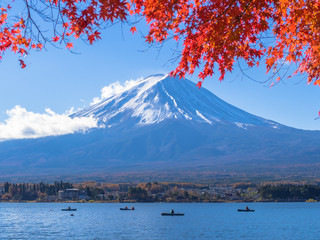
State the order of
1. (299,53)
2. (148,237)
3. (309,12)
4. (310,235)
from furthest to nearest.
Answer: (310,235)
(148,237)
(299,53)
(309,12)

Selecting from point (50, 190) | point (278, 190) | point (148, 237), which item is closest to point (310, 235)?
point (148, 237)

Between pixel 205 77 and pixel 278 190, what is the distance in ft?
569

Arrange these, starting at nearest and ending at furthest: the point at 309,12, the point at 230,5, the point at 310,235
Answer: the point at 230,5 < the point at 309,12 < the point at 310,235

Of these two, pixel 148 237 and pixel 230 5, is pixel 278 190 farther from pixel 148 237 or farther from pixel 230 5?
pixel 230 5

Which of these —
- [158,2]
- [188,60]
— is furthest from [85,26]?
[188,60]

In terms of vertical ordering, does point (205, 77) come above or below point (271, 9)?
below

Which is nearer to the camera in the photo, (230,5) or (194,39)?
(230,5)

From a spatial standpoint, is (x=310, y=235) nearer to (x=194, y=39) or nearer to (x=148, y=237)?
(x=148, y=237)

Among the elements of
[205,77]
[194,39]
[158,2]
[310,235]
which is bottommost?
[310,235]

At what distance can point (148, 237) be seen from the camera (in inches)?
2650

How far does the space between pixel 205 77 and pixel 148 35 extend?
1.93 meters

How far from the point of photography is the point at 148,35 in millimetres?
12555

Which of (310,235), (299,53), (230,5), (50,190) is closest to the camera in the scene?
(230,5)

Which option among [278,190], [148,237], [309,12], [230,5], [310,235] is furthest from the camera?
[278,190]
